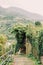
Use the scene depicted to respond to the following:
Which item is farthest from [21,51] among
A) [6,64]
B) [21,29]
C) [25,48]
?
[6,64]

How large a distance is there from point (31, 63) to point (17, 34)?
7043 mm

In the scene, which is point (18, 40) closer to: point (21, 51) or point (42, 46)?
point (21, 51)

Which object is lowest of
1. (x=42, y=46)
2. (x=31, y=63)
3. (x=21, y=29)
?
(x=31, y=63)

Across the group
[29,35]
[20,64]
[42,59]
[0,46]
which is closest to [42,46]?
[42,59]

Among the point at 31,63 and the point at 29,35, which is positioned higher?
the point at 29,35

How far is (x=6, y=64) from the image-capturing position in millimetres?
14750

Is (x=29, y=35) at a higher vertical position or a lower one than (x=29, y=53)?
higher

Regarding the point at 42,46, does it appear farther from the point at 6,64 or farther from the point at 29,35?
the point at 29,35

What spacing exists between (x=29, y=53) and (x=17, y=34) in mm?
2939

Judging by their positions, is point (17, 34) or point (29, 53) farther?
point (17, 34)

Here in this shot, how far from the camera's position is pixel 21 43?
76.3ft

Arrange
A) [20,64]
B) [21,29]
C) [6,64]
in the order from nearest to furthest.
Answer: [6,64]
[20,64]
[21,29]

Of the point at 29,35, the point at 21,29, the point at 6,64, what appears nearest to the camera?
the point at 6,64

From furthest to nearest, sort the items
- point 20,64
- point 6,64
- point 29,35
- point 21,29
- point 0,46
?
point 0,46 → point 21,29 → point 29,35 → point 20,64 → point 6,64
